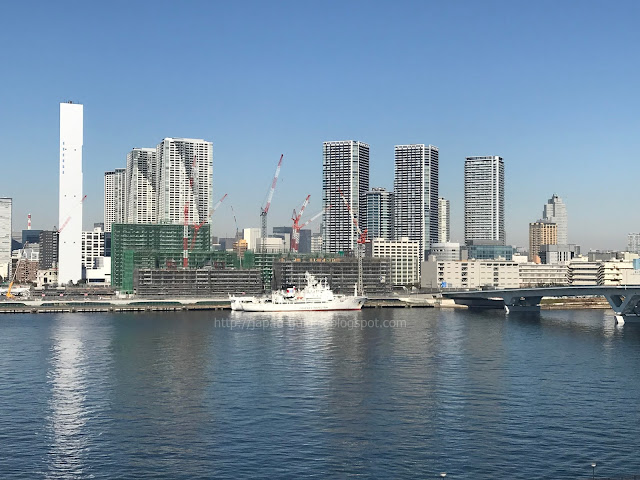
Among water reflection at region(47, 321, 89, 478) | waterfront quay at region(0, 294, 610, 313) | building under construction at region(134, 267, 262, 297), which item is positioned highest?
building under construction at region(134, 267, 262, 297)

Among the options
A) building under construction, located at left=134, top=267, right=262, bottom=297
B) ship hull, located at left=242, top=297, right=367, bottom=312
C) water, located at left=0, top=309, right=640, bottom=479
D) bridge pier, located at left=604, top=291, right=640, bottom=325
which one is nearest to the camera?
water, located at left=0, top=309, right=640, bottom=479

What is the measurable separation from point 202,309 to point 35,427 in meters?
121

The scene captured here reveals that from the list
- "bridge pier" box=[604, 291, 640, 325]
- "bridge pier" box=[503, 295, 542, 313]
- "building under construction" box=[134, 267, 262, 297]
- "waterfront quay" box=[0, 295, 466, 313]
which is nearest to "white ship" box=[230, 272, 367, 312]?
"waterfront quay" box=[0, 295, 466, 313]

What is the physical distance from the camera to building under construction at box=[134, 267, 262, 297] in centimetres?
18725

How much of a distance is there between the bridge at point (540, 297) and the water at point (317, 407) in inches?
1308

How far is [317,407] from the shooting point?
172 feet

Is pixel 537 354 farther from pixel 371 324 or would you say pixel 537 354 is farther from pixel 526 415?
pixel 371 324

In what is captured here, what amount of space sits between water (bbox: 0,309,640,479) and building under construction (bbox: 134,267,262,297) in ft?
291

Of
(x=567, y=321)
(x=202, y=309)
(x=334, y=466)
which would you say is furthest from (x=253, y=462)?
(x=202, y=309)

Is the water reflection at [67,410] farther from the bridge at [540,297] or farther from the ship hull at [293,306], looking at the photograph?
the bridge at [540,297]

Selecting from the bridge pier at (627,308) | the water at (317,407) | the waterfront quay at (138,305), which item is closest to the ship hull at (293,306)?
the waterfront quay at (138,305)

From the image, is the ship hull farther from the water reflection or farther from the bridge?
the water reflection

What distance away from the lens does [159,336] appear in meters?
102

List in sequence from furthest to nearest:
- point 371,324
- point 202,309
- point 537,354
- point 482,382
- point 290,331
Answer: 1. point 202,309
2. point 371,324
3. point 290,331
4. point 537,354
5. point 482,382
